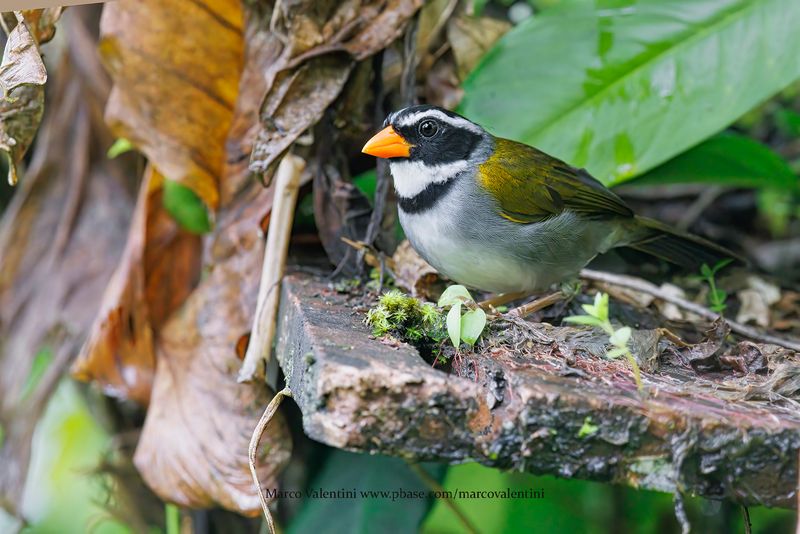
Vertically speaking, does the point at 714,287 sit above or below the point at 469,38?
below

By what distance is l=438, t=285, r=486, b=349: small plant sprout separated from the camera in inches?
98.5

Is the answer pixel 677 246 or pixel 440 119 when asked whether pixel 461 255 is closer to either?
pixel 440 119

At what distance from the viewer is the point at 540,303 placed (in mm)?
3576

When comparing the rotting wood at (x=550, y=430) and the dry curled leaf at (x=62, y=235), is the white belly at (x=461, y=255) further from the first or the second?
the dry curled leaf at (x=62, y=235)

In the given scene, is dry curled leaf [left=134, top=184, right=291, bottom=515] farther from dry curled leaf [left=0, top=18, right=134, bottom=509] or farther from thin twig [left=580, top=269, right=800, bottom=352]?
thin twig [left=580, top=269, right=800, bottom=352]

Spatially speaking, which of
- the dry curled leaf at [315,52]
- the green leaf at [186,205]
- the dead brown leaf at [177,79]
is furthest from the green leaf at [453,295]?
the green leaf at [186,205]

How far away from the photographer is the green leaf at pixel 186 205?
427 centimetres

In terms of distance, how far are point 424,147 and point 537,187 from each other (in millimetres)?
488

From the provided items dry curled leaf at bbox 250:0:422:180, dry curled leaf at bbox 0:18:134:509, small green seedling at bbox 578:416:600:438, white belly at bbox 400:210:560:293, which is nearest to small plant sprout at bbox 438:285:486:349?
small green seedling at bbox 578:416:600:438

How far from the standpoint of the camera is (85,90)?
4848mm

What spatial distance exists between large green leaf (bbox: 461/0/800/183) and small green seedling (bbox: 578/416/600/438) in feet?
5.93

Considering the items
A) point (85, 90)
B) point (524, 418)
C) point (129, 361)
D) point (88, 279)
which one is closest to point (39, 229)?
point (88, 279)

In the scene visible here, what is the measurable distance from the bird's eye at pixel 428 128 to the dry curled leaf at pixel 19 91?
4.56 ft

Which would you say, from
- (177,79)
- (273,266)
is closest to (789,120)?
(273,266)
